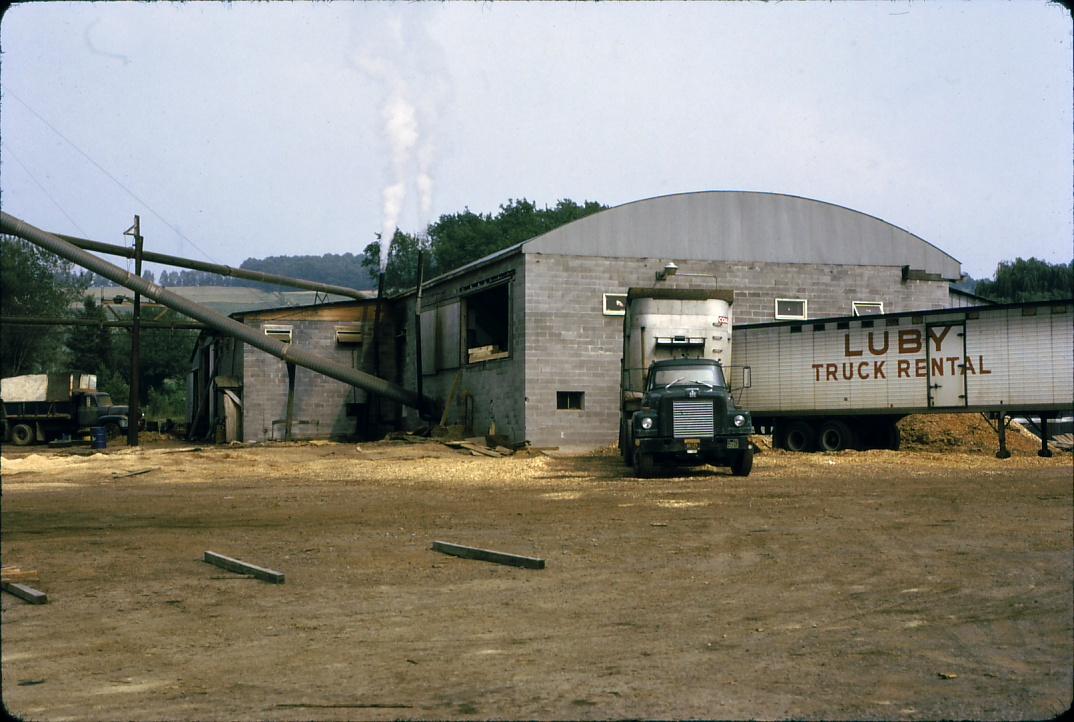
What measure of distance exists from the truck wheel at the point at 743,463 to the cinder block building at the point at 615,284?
379 inches

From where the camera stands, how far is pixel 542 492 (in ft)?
A: 64.4

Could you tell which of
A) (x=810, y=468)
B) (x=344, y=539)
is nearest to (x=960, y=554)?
(x=344, y=539)

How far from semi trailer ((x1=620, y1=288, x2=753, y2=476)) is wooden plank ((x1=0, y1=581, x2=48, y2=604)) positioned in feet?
43.4

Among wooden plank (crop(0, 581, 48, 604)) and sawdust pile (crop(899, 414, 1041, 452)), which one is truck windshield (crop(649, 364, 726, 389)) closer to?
sawdust pile (crop(899, 414, 1041, 452))

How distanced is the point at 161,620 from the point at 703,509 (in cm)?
900

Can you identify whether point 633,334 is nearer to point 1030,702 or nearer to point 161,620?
point 161,620

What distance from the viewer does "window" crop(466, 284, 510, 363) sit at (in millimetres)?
34406

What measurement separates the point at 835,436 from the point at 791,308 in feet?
21.6

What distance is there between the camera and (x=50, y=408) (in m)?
46.8

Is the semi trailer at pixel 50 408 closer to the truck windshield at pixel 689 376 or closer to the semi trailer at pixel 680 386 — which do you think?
the semi trailer at pixel 680 386

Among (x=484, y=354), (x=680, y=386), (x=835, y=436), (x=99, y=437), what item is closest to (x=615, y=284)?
(x=484, y=354)

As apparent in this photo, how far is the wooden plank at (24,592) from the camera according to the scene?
383 inches

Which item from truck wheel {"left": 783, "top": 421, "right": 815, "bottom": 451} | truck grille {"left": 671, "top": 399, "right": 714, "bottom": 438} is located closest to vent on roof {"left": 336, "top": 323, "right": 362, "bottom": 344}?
truck wheel {"left": 783, "top": 421, "right": 815, "bottom": 451}

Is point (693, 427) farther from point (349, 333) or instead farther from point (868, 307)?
point (349, 333)
